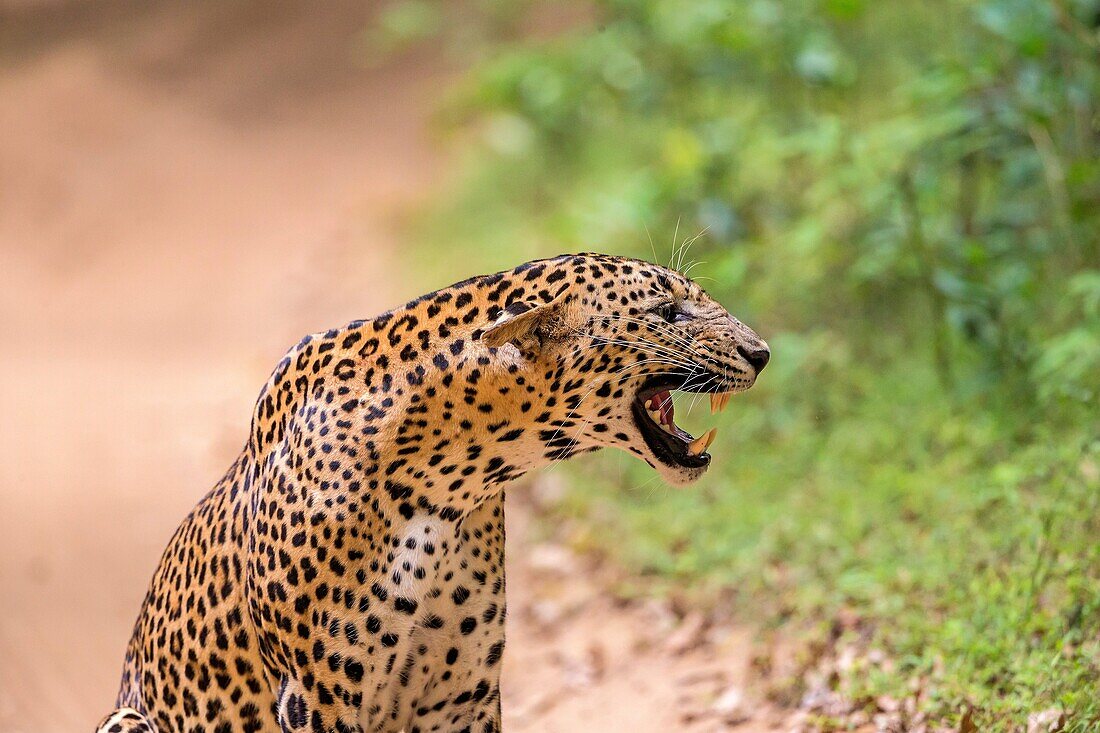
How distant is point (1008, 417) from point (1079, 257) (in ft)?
3.20

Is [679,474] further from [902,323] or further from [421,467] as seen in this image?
[902,323]

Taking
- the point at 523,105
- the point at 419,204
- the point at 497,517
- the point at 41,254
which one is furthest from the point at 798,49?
the point at 41,254

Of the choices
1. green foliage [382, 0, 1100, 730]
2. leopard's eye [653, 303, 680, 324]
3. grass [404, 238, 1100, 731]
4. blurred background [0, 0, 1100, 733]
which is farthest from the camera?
blurred background [0, 0, 1100, 733]

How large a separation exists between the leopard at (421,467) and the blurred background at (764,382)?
2.86ft

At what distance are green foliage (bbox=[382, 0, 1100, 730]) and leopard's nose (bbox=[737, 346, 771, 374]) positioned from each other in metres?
1.25

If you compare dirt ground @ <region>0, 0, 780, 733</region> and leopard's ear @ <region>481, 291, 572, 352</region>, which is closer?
leopard's ear @ <region>481, 291, 572, 352</region>

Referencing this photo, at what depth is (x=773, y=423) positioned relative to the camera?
7250mm

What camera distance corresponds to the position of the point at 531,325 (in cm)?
346

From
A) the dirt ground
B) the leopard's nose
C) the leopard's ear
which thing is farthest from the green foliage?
the leopard's ear

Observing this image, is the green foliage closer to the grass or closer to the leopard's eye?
the grass

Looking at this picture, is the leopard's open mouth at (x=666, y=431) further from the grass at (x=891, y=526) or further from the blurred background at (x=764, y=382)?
the grass at (x=891, y=526)

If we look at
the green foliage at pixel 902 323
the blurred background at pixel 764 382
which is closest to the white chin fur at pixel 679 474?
the blurred background at pixel 764 382

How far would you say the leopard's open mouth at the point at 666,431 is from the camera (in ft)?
12.0

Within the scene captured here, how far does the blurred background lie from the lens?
17.4ft
